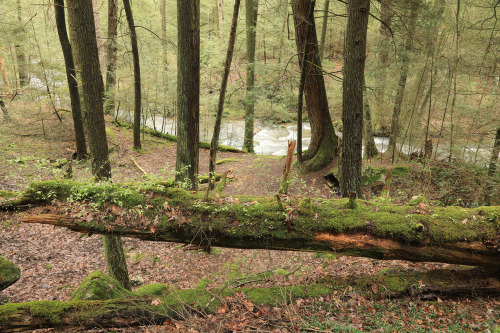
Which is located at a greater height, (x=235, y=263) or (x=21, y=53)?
(x=21, y=53)

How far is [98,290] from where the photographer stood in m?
4.76

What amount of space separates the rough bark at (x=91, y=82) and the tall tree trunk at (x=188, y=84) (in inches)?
60.2

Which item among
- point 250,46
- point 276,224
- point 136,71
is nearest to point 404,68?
point 250,46

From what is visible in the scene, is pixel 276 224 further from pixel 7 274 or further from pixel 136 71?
pixel 136 71

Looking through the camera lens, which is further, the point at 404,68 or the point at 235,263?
the point at 404,68

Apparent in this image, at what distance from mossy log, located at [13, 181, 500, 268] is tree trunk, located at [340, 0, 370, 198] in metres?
1.53

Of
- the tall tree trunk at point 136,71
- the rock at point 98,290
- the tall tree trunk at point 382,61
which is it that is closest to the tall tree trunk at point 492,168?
the tall tree trunk at point 382,61

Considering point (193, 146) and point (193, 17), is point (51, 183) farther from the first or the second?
point (193, 17)

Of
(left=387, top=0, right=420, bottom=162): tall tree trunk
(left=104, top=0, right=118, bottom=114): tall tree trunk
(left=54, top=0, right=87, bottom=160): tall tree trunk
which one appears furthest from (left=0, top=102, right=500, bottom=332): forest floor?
(left=104, top=0, right=118, bottom=114): tall tree trunk

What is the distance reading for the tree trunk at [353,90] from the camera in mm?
5957

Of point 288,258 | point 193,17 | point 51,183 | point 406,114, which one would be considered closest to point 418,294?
point 288,258

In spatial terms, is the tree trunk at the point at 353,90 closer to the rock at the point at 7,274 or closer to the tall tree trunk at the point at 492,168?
the tall tree trunk at the point at 492,168

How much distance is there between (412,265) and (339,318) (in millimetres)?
2316

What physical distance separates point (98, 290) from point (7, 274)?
1376 mm
